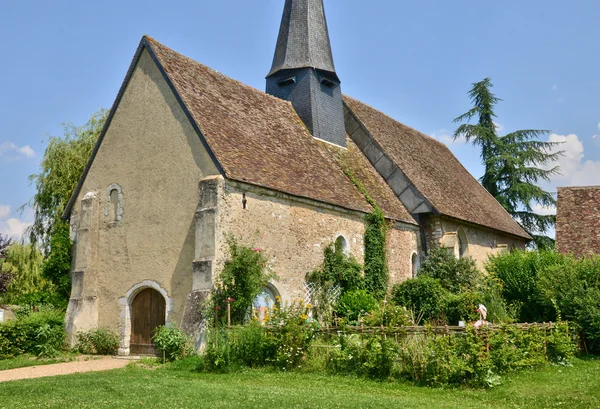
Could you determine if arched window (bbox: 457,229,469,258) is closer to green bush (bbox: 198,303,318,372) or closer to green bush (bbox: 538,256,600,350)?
green bush (bbox: 538,256,600,350)

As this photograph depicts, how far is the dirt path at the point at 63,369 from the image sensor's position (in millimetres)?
12695

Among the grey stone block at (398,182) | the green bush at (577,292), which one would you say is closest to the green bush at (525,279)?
the green bush at (577,292)

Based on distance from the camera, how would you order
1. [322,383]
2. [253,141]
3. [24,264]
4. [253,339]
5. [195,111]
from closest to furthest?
[322,383] < [253,339] < [195,111] < [253,141] < [24,264]

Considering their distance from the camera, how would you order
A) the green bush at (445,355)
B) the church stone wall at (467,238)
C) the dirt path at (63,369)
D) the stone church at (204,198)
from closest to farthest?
the green bush at (445,355) → the dirt path at (63,369) → the stone church at (204,198) → the church stone wall at (467,238)

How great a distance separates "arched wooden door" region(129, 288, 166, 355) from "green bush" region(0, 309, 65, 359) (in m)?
2.06

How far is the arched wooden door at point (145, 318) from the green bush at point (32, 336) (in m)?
2.06

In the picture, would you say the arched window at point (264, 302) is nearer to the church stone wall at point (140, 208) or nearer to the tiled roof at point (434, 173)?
the church stone wall at point (140, 208)

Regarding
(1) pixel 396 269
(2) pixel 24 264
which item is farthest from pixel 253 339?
(2) pixel 24 264

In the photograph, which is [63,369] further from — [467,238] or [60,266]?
[467,238]

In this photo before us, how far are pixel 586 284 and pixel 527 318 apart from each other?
292 centimetres

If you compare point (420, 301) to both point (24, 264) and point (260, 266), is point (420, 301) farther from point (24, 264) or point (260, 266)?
point (24, 264)

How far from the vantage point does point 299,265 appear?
16.6 m

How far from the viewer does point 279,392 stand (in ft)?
32.7

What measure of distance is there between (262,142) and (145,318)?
5926 millimetres
